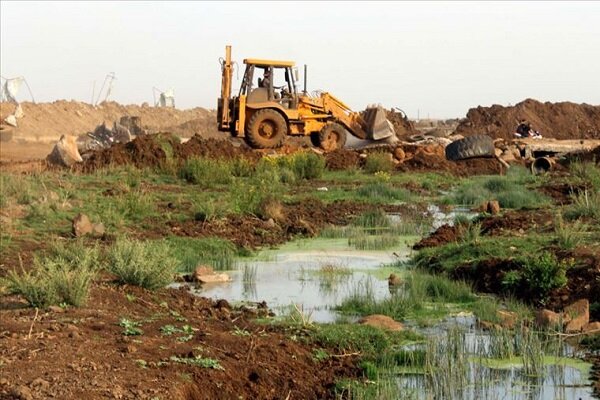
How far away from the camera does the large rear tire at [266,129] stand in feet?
103

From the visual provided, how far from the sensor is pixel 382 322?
945cm

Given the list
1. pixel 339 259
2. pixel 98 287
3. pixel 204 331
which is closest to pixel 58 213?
pixel 339 259

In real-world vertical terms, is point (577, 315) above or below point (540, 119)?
below

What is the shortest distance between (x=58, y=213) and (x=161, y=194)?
4.63 metres

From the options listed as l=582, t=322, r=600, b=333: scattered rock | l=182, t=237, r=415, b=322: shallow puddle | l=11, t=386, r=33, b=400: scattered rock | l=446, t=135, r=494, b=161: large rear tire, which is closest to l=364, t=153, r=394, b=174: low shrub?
l=446, t=135, r=494, b=161: large rear tire

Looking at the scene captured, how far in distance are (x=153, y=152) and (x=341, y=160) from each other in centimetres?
571

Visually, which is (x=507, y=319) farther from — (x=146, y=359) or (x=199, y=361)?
(x=146, y=359)

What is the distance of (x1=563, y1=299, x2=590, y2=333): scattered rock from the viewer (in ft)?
30.4

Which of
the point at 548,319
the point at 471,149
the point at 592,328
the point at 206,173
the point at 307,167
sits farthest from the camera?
the point at 471,149

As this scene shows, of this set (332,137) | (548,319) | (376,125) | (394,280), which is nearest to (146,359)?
(548,319)

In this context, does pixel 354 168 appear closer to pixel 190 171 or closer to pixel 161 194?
pixel 190 171

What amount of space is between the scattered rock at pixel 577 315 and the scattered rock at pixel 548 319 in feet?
0.32

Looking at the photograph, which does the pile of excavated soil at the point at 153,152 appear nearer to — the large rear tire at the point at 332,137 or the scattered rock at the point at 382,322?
the large rear tire at the point at 332,137

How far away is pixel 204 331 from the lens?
337 inches
